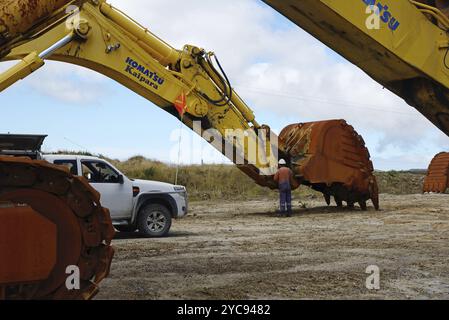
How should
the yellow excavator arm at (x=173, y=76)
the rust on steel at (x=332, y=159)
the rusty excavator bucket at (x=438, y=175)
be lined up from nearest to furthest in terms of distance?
the yellow excavator arm at (x=173, y=76) < the rust on steel at (x=332, y=159) < the rusty excavator bucket at (x=438, y=175)

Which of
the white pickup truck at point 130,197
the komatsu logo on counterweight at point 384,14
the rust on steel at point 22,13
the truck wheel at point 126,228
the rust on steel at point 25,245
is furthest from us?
the truck wheel at point 126,228

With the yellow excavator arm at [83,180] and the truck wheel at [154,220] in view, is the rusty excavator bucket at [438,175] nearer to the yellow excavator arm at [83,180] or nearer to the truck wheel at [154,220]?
the yellow excavator arm at [83,180]

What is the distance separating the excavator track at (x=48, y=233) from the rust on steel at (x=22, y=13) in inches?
44.6

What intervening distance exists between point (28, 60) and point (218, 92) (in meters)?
8.05

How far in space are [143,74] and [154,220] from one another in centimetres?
408

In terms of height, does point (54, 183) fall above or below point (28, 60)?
below

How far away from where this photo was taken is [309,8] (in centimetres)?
661

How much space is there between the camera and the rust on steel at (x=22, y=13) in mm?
5047

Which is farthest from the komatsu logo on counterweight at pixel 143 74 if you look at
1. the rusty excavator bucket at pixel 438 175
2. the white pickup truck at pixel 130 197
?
the rusty excavator bucket at pixel 438 175

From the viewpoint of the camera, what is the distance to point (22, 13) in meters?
5.08

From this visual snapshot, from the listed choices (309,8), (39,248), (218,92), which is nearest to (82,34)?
(218,92)

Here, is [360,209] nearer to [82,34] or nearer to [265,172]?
[265,172]

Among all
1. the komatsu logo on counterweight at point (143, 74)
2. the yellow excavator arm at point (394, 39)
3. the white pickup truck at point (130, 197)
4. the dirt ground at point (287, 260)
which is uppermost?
the komatsu logo on counterweight at point (143, 74)

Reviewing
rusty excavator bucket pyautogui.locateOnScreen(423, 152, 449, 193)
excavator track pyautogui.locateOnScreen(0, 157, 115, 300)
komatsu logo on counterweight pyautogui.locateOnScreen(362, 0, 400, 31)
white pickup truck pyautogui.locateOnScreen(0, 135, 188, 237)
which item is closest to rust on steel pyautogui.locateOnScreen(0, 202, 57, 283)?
excavator track pyautogui.locateOnScreen(0, 157, 115, 300)
